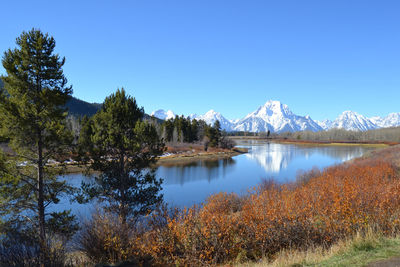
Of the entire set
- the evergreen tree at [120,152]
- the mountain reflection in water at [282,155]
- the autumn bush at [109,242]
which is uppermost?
the evergreen tree at [120,152]

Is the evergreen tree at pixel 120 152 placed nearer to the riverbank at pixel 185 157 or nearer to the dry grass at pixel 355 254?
the dry grass at pixel 355 254

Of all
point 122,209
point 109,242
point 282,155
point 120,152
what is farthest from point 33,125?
point 282,155

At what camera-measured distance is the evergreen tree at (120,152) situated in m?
16.1

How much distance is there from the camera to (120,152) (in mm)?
16641

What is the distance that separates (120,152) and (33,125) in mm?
5061

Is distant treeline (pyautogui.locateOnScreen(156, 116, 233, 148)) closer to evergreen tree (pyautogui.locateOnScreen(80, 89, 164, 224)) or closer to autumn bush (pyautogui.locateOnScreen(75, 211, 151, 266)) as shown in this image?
evergreen tree (pyautogui.locateOnScreen(80, 89, 164, 224))

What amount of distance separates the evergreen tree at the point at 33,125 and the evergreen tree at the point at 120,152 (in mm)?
1920

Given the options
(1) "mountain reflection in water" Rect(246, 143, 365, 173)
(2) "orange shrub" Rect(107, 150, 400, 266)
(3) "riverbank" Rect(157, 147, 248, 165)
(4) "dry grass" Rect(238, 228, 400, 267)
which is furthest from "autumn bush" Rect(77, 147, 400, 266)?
(3) "riverbank" Rect(157, 147, 248, 165)

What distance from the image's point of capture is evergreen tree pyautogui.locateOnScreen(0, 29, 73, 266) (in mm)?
13016

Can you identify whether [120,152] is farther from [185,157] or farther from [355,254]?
Answer: [185,157]

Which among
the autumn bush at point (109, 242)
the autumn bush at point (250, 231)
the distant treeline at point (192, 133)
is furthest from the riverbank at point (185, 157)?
the autumn bush at point (250, 231)

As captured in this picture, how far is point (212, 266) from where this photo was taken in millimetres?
8562

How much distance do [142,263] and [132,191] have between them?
8.12 meters

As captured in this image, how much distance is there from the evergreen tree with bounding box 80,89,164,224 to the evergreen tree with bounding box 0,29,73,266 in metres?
1.92
